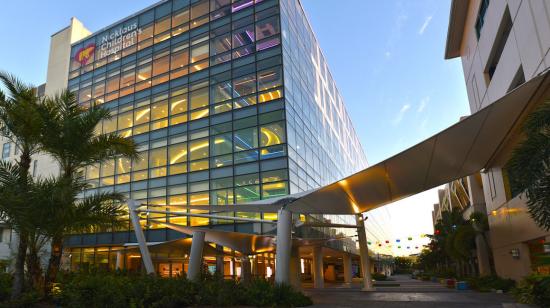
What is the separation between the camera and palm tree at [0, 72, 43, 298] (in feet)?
45.7

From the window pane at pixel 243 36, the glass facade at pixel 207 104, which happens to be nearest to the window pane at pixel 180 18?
the glass facade at pixel 207 104

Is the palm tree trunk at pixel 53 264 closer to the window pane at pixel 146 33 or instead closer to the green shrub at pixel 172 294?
the green shrub at pixel 172 294

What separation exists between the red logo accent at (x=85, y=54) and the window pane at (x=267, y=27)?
17.5 m

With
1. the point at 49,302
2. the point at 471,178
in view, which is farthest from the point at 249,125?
the point at 471,178

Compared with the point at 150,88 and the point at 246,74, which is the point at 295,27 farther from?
the point at 150,88

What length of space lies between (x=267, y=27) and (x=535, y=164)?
962 inches

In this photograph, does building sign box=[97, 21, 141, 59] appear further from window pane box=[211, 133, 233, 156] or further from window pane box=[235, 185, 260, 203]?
window pane box=[235, 185, 260, 203]

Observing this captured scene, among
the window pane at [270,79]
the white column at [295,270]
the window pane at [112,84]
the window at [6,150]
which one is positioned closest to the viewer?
the white column at [295,270]

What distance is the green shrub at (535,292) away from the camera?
11.1 meters

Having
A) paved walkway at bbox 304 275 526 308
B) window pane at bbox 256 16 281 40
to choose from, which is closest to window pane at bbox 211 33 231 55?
window pane at bbox 256 16 281 40

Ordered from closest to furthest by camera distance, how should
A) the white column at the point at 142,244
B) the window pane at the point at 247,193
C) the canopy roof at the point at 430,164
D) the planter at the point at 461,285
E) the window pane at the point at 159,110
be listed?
the canopy roof at the point at 430,164 → the white column at the point at 142,244 → the planter at the point at 461,285 → the window pane at the point at 247,193 → the window pane at the point at 159,110

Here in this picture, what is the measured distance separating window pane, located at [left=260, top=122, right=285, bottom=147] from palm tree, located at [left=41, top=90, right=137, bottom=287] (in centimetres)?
1219

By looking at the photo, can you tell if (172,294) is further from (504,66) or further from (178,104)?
(178,104)

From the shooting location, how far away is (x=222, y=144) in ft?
95.6
